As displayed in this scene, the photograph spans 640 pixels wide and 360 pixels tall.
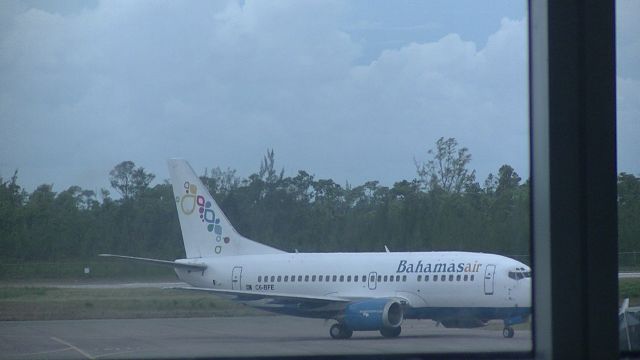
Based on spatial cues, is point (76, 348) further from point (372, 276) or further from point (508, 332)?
point (508, 332)

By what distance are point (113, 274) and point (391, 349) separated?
1.66 m

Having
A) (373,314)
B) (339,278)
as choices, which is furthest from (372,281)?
(373,314)

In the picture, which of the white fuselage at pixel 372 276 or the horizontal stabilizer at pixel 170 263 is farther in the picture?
the white fuselage at pixel 372 276

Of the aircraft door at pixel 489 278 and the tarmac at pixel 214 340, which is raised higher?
the aircraft door at pixel 489 278

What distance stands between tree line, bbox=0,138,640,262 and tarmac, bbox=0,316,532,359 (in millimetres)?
434

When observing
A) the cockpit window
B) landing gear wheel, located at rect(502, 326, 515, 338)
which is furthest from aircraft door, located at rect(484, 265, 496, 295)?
landing gear wheel, located at rect(502, 326, 515, 338)

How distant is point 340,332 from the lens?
445 cm

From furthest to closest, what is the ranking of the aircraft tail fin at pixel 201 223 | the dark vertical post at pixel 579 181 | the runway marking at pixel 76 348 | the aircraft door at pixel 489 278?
the aircraft door at pixel 489 278
the aircraft tail fin at pixel 201 223
the runway marking at pixel 76 348
the dark vertical post at pixel 579 181

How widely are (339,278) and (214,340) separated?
4.01 feet

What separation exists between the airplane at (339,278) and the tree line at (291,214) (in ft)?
0.33

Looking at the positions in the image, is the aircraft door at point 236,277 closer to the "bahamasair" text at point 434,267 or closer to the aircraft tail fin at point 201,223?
the aircraft tail fin at point 201,223

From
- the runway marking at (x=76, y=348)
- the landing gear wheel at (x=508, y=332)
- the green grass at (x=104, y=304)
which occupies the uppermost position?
the green grass at (x=104, y=304)

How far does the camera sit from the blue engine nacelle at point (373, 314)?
4562 mm

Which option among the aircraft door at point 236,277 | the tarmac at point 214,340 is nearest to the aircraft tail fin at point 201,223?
the aircraft door at point 236,277
